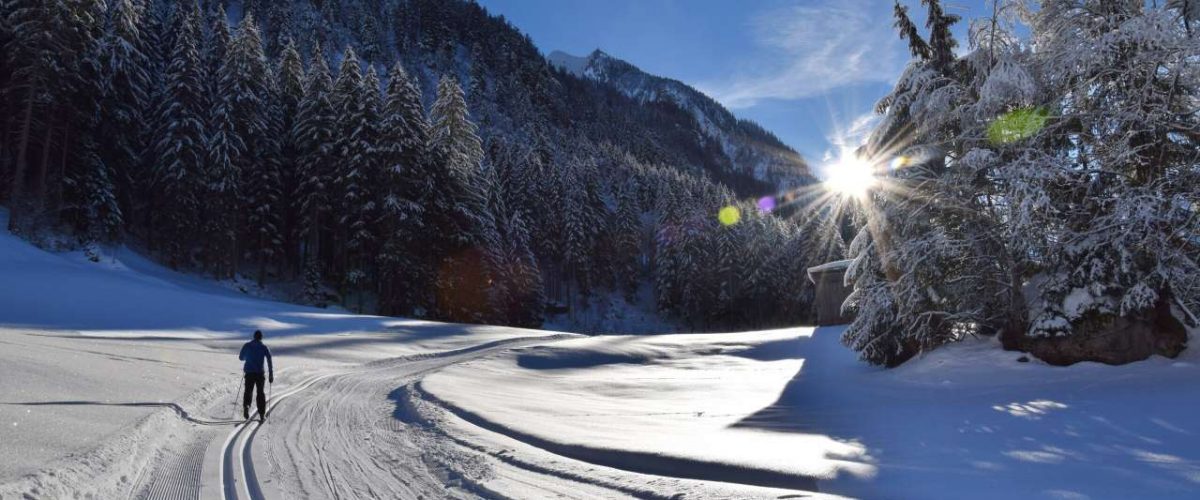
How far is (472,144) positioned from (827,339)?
89.2ft

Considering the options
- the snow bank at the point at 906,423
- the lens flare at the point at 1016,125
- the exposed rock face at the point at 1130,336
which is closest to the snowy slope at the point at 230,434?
the snow bank at the point at 906,423

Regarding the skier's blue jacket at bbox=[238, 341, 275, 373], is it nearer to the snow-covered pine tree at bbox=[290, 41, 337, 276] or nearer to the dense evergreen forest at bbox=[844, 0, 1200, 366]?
the dense evergreen forest at bbox=[844, 0, 1200, 366]

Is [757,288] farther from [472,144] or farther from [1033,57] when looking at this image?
[1033,57]

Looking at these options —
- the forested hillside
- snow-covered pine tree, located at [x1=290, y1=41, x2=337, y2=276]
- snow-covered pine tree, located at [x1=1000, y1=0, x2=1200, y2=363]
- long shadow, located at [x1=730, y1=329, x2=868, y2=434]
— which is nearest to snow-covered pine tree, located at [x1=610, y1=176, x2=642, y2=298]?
the forested hillside

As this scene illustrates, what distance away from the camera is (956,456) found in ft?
20.0

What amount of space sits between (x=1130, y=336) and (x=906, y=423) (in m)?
5.21

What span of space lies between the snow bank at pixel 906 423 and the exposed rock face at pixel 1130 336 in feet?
0.86

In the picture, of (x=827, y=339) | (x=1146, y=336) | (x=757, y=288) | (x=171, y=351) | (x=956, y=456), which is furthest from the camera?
(x=757, y=288)

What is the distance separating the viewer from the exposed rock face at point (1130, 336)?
9852 millimetres

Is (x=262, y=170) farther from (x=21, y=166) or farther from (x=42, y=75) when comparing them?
(x=21, y=166)

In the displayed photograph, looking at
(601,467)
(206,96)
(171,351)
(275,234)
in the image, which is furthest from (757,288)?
(601,467)

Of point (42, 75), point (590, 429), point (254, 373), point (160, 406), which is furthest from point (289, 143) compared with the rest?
point (590, 429)

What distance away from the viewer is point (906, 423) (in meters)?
7.93

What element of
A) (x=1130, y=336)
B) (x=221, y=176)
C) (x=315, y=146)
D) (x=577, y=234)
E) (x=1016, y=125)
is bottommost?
(x=1130, y=336)
